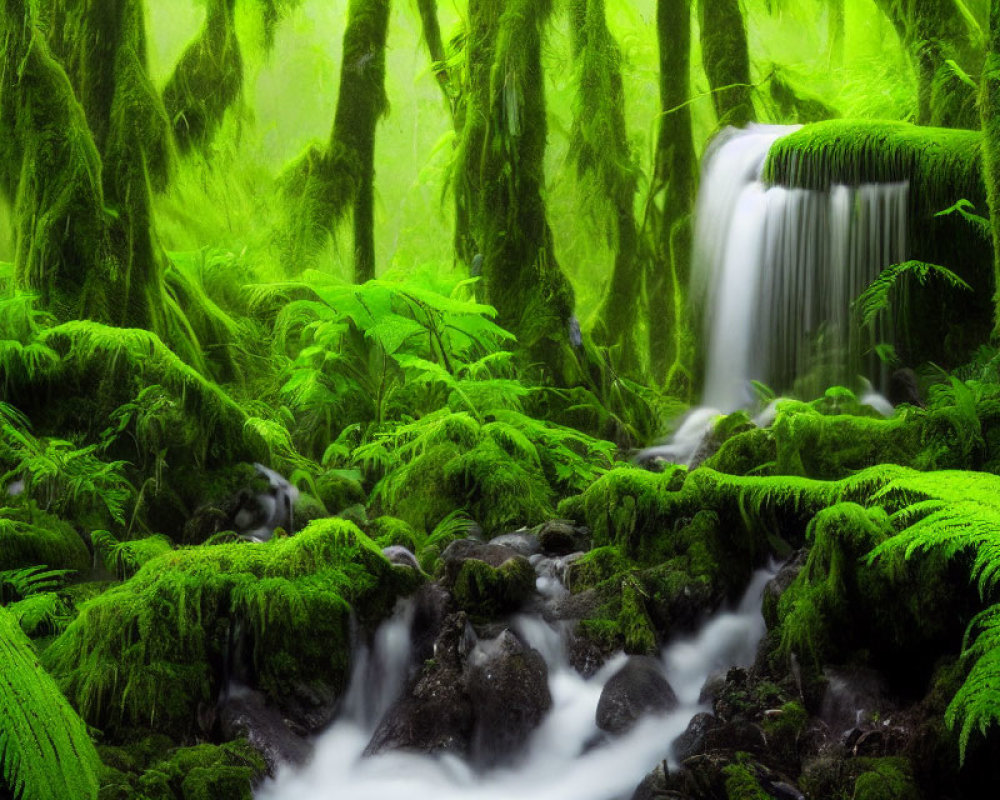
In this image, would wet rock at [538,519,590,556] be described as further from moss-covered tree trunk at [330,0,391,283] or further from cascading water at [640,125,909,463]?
moss-covered tree trunk at [330,0,391,283]

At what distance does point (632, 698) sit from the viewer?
3.77 metres

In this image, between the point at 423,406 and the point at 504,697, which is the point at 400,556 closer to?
the point at 504,697

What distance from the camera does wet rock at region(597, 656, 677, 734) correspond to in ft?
12.2

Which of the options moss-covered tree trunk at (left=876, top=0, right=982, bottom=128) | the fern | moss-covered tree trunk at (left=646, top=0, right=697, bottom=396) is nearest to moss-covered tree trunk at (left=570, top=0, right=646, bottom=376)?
moss-covered tree trunk at (left=646, top=0, right=697, bottom=396)

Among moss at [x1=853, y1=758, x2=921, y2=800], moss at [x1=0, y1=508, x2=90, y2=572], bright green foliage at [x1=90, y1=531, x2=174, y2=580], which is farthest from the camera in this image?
bright green foliage at [x1=90, y1=531, x2=174, y2=580]

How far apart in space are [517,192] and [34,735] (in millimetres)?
6682

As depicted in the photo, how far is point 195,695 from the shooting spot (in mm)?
3578

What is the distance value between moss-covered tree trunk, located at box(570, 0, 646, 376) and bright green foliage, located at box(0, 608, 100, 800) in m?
8.04

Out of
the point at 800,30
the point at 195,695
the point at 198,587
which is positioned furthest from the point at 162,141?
the point at 800,30

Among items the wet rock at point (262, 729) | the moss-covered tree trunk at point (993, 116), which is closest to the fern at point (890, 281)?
the moss-covered tree trunk at point (993, 116)

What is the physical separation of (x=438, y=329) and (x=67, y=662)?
13.3 ft

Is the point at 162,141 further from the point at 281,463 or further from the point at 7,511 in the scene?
the point at 7,511

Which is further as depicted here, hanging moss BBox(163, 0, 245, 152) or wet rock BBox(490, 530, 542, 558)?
hanging moss BBox(163, 0, 245, 152)

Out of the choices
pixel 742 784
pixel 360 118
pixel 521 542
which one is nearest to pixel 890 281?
pixel 521 542
